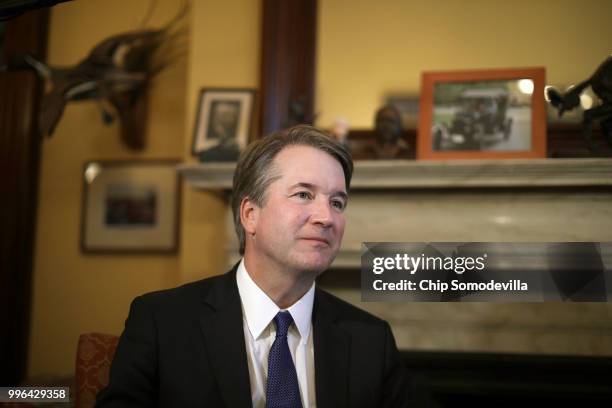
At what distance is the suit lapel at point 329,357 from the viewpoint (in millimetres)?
884

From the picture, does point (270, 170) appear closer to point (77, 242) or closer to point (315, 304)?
point (315, 304)

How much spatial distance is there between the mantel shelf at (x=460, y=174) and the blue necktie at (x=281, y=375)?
550 mm

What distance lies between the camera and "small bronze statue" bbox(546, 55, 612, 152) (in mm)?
1007

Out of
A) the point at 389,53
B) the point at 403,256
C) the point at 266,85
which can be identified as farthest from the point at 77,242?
the point at 403,256

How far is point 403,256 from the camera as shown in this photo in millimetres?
829

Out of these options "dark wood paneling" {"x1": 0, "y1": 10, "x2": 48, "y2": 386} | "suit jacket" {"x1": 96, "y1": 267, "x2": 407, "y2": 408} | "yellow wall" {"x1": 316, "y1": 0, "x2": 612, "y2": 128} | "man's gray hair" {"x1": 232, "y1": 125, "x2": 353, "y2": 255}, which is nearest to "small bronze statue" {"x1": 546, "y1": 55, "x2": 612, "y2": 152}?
"yellow wall" {"x1": 316, "y1": 0, "x2": 612, "y2": 128}

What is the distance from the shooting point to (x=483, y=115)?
4.73 feet

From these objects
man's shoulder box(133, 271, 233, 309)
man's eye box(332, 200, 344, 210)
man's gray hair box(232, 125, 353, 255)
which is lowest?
man's shoulder box(133, 271, 233, 309)

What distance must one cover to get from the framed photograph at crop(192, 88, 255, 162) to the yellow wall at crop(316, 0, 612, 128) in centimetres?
24

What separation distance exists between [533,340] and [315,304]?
0.35m

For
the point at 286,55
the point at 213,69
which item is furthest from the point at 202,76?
the point at 286,55

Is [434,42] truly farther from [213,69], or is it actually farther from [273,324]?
[273,324]

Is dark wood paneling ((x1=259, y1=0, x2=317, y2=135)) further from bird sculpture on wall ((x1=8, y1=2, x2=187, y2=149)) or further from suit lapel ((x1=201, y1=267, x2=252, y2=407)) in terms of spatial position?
suit lapel ((x1=201, y1=267, x2=252, y2=407))

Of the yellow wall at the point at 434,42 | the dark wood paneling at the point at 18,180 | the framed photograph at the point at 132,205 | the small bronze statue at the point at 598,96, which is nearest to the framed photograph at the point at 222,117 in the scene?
the yellow wall at the point at 434,42
